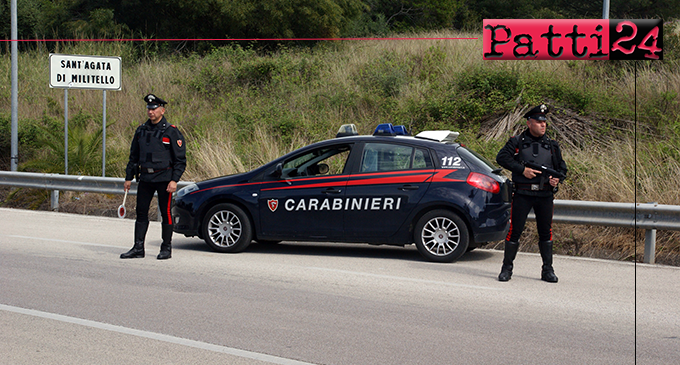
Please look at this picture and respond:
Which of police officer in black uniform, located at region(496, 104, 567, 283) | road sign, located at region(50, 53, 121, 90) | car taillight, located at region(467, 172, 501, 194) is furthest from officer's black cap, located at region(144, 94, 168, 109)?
road sign, located at region(50, 53, 121, 90)

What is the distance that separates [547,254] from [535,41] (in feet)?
39.3

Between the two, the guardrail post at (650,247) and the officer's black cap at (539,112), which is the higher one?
the officer's black cap at (539,112)

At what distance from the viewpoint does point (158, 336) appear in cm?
558

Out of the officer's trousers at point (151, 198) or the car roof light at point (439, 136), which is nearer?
the officer's trousers at point (151, 198)

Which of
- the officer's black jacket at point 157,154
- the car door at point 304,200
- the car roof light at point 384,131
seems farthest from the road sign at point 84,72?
the car roof light at point 384,131

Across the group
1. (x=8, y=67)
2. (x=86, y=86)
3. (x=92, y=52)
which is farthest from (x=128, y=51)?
(x=86, y=86)

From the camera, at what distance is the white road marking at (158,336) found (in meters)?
5.07

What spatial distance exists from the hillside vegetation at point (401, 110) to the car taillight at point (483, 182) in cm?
189

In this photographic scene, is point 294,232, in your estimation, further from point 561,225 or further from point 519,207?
point 561,225

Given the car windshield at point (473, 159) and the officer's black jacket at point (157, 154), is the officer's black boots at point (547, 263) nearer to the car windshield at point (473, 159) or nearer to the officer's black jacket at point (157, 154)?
the car windshield at point (473, 159)

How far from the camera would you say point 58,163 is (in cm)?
1634

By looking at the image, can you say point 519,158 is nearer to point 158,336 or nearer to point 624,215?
point 624,215

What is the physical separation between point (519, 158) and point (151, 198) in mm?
4538

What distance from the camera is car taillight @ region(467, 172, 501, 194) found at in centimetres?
863
